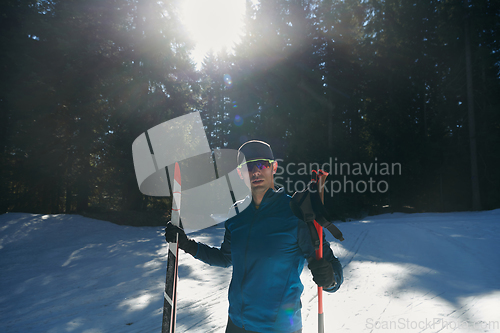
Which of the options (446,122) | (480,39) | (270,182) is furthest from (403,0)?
(270,182)

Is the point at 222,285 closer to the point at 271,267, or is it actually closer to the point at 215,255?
the point at 215,255

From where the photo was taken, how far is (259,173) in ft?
6.73

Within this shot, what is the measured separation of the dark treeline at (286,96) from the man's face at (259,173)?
59.6ft

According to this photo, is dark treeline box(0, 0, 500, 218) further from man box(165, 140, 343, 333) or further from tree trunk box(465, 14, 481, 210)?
man box(165, 140, 343, 333)

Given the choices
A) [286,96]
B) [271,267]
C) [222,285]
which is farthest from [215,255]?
[286,96]

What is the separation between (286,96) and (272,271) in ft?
82.4

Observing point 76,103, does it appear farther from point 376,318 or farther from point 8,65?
point 376,318

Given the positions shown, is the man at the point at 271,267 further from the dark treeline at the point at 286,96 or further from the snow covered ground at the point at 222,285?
the dark treeline at the point at 286,96

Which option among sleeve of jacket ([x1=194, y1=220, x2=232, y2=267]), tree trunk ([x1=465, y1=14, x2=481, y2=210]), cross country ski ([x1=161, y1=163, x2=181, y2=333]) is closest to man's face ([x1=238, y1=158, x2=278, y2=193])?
sleeve of jacket ([x1=194, y1=220, x2=232, y2=267])

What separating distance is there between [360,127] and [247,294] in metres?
27.0

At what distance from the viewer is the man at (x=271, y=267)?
1.78 meters

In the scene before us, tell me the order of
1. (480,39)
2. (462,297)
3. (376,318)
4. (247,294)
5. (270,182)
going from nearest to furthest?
(247,294)
(270,182)
(376,318)
(462,297)
(480,39)

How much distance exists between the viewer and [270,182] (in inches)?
80.1

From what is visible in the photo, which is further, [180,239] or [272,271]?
[180,239]
